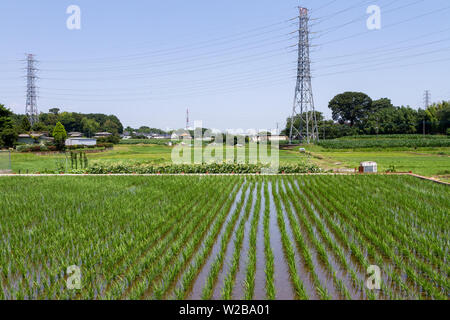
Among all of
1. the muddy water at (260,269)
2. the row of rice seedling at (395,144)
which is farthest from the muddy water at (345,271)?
the row of rice seedling at (395,144)

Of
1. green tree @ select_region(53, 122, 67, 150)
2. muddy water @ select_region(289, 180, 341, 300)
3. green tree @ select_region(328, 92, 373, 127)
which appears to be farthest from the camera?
green tree @ select_region(328, 92, 373, 127)

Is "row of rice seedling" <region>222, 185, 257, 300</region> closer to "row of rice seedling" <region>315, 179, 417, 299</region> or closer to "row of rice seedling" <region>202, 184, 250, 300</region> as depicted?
"row of rice seedling" <region>202, 184, 250, 300</region>

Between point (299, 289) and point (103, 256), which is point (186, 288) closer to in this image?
point (299, 289)

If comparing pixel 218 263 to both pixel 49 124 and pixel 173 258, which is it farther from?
pixel 49 124

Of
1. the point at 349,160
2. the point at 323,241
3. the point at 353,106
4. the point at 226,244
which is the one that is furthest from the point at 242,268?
the point at 353,106

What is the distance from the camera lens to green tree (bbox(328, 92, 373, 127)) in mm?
85875

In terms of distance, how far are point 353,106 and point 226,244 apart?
295 ft

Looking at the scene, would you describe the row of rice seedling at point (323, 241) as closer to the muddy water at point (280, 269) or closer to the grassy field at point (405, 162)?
the muddy water at point (280, 269)

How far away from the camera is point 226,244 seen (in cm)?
582

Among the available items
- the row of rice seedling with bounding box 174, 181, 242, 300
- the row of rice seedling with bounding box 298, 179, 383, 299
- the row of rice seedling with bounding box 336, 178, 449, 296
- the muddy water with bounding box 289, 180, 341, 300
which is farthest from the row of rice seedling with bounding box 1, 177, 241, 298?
the row of rice seedling with bounding box 336, 178, 449, 296

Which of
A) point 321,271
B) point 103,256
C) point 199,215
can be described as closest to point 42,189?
point 199,215

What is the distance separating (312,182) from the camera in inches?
526
